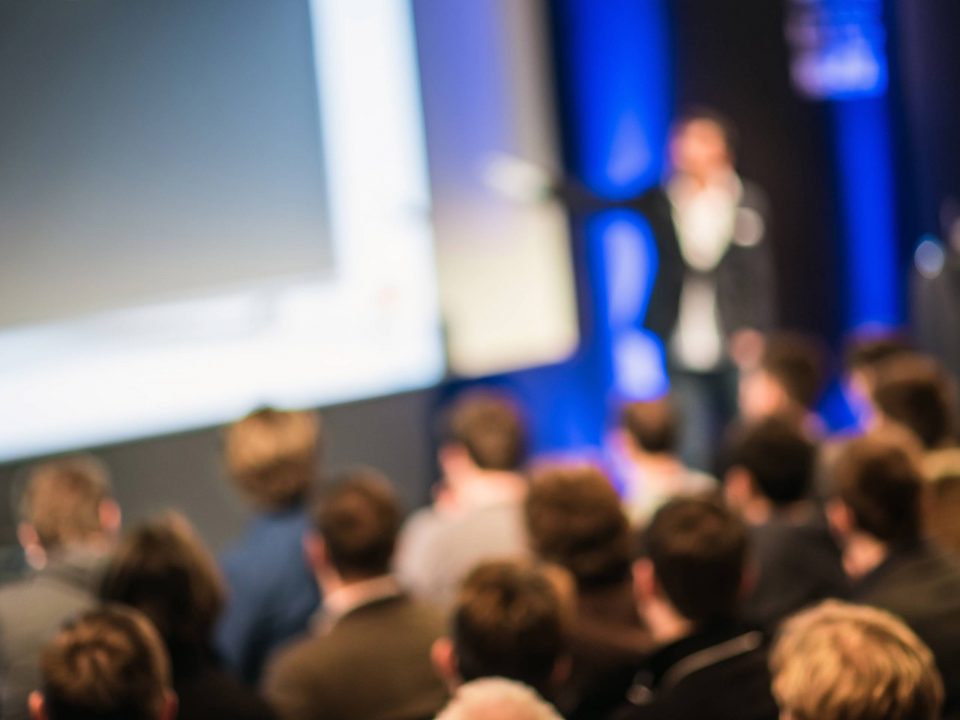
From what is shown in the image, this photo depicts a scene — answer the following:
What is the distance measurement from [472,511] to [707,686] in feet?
5.16

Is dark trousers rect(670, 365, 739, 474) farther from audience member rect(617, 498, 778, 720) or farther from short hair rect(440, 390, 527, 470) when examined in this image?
audience member rect(617, 498, 778, 720)

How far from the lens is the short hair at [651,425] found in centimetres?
476

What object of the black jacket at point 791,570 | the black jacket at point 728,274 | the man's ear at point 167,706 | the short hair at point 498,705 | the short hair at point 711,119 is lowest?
the black jacket at point 791,570

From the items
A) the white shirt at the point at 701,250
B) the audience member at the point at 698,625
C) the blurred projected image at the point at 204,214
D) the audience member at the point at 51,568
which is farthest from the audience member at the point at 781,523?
the white shirt at the point at 701,250

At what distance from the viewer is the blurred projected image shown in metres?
5.25

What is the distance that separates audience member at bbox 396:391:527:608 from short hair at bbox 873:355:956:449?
A: 117cm

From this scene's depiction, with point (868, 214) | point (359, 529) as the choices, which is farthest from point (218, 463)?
point (868, 214)

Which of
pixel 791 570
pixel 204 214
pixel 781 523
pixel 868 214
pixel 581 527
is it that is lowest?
pixel 791 570

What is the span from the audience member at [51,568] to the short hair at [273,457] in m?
0.38

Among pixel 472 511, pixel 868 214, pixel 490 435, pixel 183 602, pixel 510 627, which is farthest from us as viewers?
pixel 868 214

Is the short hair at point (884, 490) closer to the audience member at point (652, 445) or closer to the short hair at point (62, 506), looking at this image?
the audience member at point (652, 445)

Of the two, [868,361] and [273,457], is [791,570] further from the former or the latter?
[868,361]

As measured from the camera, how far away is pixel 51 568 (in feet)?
11.1

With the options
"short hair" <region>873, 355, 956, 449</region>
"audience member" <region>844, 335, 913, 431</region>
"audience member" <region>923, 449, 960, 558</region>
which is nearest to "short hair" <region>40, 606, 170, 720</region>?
"audience member" <region>923, 449, 960, 558</region>
